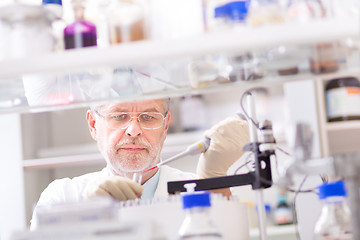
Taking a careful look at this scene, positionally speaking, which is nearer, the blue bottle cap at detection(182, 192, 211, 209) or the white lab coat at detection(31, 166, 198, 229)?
the blue bottle cap at detection(182, 192, 211, 209)

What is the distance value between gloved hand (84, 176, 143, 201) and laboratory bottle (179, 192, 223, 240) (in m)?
0.30

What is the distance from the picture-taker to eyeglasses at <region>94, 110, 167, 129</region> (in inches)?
78.2

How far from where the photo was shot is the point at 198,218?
1.04 meters

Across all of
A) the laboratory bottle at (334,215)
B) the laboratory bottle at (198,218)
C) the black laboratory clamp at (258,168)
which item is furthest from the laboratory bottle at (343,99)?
the laboratory bottle at (198,218)

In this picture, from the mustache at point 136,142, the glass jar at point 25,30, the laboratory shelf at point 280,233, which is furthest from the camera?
the laboratory shelf at point 280,233

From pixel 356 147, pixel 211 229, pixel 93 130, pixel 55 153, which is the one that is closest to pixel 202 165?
pixel 93 130

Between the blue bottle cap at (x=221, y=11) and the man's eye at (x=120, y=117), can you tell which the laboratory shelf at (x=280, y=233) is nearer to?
the man's eye at (x=120, y=117)

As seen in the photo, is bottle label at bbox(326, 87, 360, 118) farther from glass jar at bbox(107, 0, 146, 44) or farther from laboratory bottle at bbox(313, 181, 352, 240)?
glass jar at bbox(107, 0, 146, 44)

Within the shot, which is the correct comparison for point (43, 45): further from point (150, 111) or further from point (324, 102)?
point (324, 102)

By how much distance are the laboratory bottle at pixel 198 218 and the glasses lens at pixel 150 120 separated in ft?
3.18

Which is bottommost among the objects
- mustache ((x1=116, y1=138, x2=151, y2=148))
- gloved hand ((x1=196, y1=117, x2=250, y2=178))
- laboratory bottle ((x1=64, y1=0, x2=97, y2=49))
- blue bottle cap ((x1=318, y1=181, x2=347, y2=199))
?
blue bottle cap ((x1=318, y1=181, x2=347, y2=199))

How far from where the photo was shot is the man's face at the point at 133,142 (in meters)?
1.98

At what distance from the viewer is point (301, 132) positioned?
0.99 m

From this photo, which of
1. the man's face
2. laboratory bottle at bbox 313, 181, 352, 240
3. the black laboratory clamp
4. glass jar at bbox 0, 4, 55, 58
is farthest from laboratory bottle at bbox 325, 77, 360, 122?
glass jar at bbox 0, 4, 55, 58
